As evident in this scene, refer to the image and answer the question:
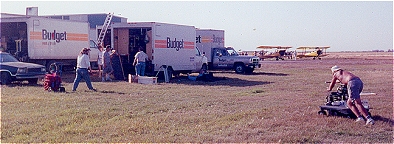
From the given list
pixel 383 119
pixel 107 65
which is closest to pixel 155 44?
pixel 107 65

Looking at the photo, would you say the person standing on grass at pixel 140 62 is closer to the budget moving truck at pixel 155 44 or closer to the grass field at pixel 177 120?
the budget moving truck at pixel 155 44

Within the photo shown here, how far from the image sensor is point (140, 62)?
1944cm

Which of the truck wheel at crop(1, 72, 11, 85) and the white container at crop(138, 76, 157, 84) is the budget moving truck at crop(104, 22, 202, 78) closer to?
the white container at crop(138, 76, 157, 84)

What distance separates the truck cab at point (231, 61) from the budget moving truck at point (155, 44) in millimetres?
6693

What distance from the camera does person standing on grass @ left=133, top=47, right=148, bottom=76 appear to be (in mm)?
19422


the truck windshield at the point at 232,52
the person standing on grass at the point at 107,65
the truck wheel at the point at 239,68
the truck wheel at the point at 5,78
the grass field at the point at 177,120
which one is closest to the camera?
the grass field at the point at 177,120

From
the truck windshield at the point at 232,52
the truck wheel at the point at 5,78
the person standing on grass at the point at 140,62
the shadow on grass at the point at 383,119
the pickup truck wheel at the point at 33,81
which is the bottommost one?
the shadow on grass at the point at 383,119

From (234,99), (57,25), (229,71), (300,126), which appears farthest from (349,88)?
(229,71)

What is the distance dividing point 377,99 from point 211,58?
16814mm

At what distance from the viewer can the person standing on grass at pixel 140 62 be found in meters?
19.4

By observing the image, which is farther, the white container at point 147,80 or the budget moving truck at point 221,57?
the budget moving truck at point 221,57

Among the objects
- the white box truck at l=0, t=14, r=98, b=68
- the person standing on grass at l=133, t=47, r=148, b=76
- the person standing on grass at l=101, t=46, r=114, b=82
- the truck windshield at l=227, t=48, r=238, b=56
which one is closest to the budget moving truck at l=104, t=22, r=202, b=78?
the person standing on grass at l=133, t=47, r=148, b=76

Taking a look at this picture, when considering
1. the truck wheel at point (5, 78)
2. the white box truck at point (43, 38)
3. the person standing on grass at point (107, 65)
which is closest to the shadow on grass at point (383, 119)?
the person standing on grass at point (107, 65)

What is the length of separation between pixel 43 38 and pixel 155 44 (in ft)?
18.6
